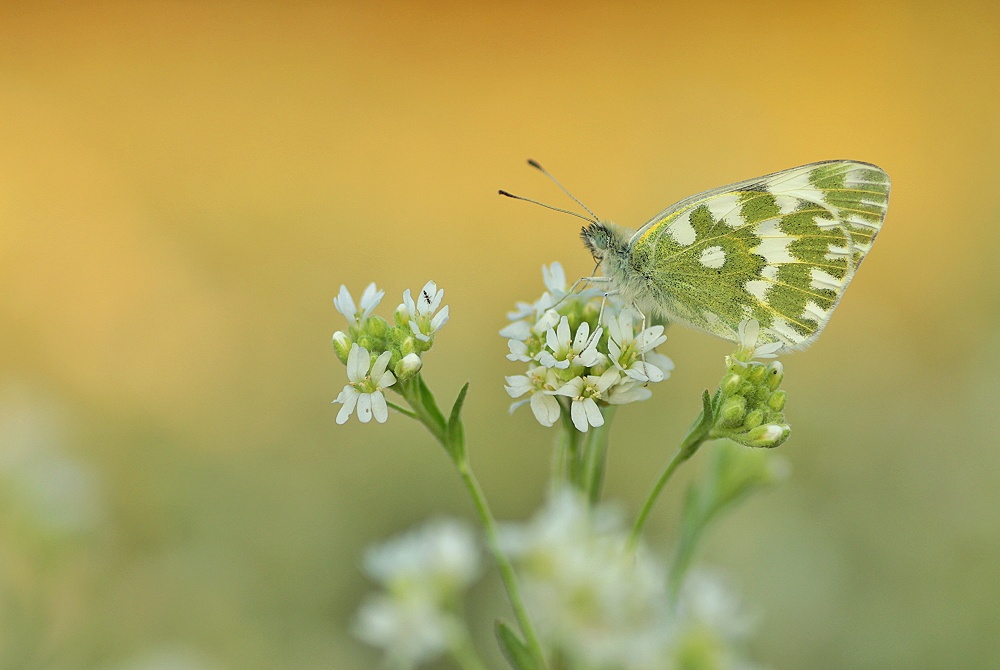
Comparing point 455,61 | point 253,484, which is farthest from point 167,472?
point 455,61

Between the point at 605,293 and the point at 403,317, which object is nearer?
the point at 403,317

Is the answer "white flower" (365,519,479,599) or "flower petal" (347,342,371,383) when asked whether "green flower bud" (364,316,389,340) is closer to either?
"flower petal" (347,342,371,383)

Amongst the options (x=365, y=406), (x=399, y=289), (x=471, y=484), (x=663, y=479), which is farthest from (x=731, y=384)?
(x=399, y=289)

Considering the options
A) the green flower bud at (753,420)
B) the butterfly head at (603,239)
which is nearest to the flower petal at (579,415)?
the green flower bud at (753,420)

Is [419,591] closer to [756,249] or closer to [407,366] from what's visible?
[407,366]

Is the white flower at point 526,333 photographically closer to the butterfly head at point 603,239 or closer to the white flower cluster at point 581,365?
the white flower cluster at point 581,365
